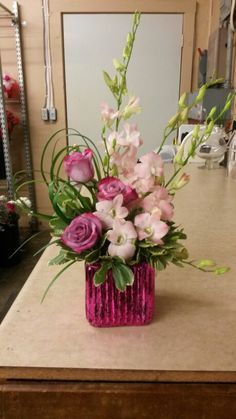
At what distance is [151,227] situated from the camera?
482mm

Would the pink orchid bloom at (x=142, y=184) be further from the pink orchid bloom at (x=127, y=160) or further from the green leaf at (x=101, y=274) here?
the green leaf at (x=101, y=274)

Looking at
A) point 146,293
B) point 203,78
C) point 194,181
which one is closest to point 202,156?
point 194,181

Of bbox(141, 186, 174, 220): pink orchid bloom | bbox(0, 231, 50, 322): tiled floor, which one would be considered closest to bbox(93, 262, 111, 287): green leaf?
bbox(141, 186, 174, 220): pink orchid bloom

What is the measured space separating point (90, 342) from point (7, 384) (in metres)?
0.13

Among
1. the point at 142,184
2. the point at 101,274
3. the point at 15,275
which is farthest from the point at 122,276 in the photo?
the point at 15,275

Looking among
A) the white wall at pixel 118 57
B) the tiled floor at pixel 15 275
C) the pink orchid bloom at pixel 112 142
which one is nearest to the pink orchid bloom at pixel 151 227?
the pink orchid bloom at pixel 112 142

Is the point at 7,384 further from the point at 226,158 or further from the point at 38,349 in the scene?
the point at 226,158

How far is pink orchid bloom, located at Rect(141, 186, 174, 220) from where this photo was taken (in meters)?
0.49

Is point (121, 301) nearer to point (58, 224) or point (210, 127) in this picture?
point (58, 224)

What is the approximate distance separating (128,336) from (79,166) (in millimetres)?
286

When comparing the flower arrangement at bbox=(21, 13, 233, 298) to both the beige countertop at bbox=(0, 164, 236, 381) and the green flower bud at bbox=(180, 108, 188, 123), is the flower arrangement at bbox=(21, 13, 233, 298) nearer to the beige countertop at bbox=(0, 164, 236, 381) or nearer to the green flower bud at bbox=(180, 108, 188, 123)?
the green flower bud at bbox=(180, 108, 188, 123)

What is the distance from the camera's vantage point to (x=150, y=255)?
51cm

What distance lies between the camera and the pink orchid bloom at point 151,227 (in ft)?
1.57

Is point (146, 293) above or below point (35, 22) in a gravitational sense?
below
